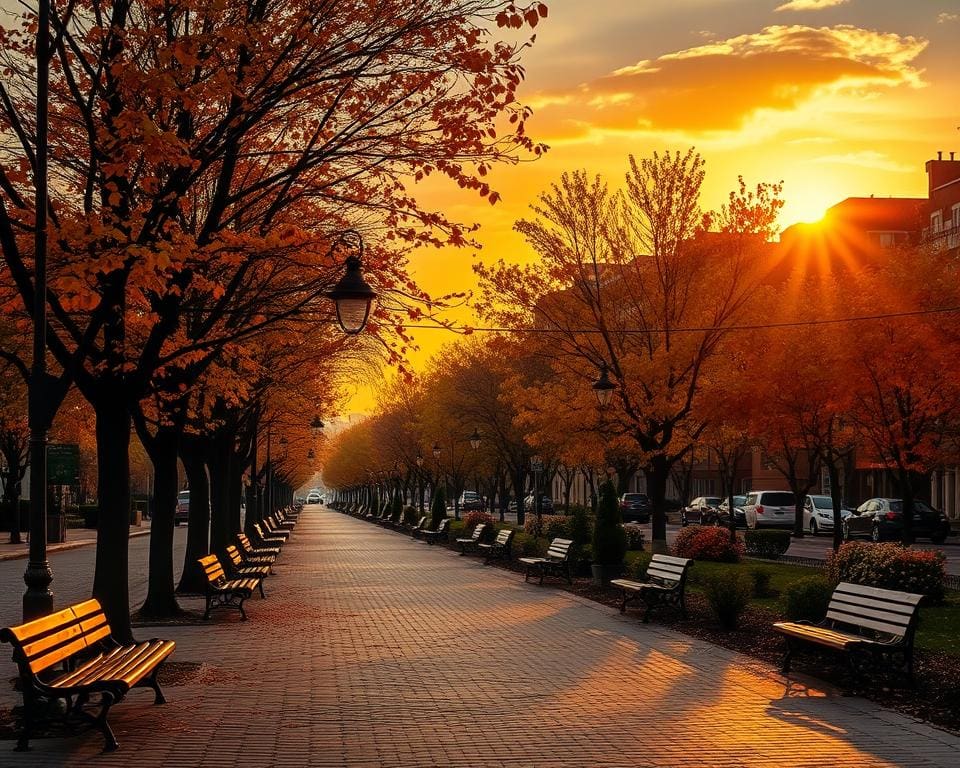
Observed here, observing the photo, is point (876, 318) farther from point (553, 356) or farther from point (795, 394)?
point (553, 356)

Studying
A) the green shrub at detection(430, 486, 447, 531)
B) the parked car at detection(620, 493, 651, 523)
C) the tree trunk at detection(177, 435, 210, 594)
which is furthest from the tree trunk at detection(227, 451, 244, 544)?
the parked car at detection(620, 493, 651, 523)

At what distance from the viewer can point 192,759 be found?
8227 millimetres

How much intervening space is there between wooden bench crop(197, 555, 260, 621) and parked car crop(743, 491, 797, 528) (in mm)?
37163

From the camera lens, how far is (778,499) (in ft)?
177

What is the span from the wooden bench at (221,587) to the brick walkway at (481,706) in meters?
0.48

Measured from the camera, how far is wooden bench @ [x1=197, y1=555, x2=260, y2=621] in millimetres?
17891

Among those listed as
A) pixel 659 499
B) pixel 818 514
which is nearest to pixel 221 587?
pixel 659 499

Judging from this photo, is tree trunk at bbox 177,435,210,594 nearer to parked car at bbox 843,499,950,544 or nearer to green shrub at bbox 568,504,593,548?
green shrub at bbox 568,504,593,548

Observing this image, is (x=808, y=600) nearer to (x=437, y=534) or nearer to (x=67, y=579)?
(x=67, y=579)

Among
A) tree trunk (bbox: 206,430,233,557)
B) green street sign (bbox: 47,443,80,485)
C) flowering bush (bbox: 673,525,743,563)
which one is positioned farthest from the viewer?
green street sign (bbox: 47,443,80,485)

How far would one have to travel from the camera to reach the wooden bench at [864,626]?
10938 mm

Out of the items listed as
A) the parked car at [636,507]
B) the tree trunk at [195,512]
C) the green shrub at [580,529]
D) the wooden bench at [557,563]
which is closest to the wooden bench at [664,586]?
the wooden bench at [557,563]

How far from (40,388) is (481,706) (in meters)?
4.51

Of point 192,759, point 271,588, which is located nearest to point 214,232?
point 192,759
